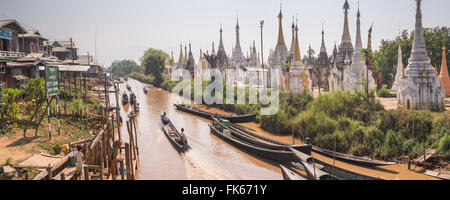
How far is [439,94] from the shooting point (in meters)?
18.0

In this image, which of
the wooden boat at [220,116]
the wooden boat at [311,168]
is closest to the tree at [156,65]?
the wooden boat at [220,116]

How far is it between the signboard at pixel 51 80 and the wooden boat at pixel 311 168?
33.7 feet

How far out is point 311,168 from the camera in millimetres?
11297

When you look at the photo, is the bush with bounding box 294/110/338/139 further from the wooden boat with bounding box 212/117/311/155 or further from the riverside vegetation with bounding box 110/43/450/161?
the wooden boat with bounding box 212/117/311/155

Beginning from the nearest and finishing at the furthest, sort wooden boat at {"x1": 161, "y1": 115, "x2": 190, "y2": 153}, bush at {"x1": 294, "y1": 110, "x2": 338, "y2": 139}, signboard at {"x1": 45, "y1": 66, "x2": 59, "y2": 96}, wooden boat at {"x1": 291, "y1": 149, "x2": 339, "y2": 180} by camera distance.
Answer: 1. wooden boat at {"x1": 291, "y1": 149, "x2": 339, "y2": 180}
2. signboard at {"x1": 45, "y1": 66, "x2": 59, "y2": 96}
3. wooden boat at {"x1": 161, "y1": 115, "x2": 190, "y2": 153}
4. bush at {"x1": 294, "y1": 110, "x2": 338, "y2": 139}

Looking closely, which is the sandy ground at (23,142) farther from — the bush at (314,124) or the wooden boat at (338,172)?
the bush at (314,124)

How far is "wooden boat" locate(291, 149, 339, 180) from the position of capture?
34.3ft

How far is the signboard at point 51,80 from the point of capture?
1355 cm

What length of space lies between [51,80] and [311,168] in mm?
10907

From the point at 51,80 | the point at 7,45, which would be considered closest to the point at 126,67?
the point at 7,45

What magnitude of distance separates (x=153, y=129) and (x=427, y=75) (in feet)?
55.2

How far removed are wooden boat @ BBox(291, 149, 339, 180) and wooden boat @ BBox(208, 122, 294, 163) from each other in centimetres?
45

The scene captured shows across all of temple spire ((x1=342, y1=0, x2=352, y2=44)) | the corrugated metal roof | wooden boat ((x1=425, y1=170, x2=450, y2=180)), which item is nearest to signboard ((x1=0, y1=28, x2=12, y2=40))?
the corrugated metal roof

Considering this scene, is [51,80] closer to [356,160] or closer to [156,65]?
[356,160]
